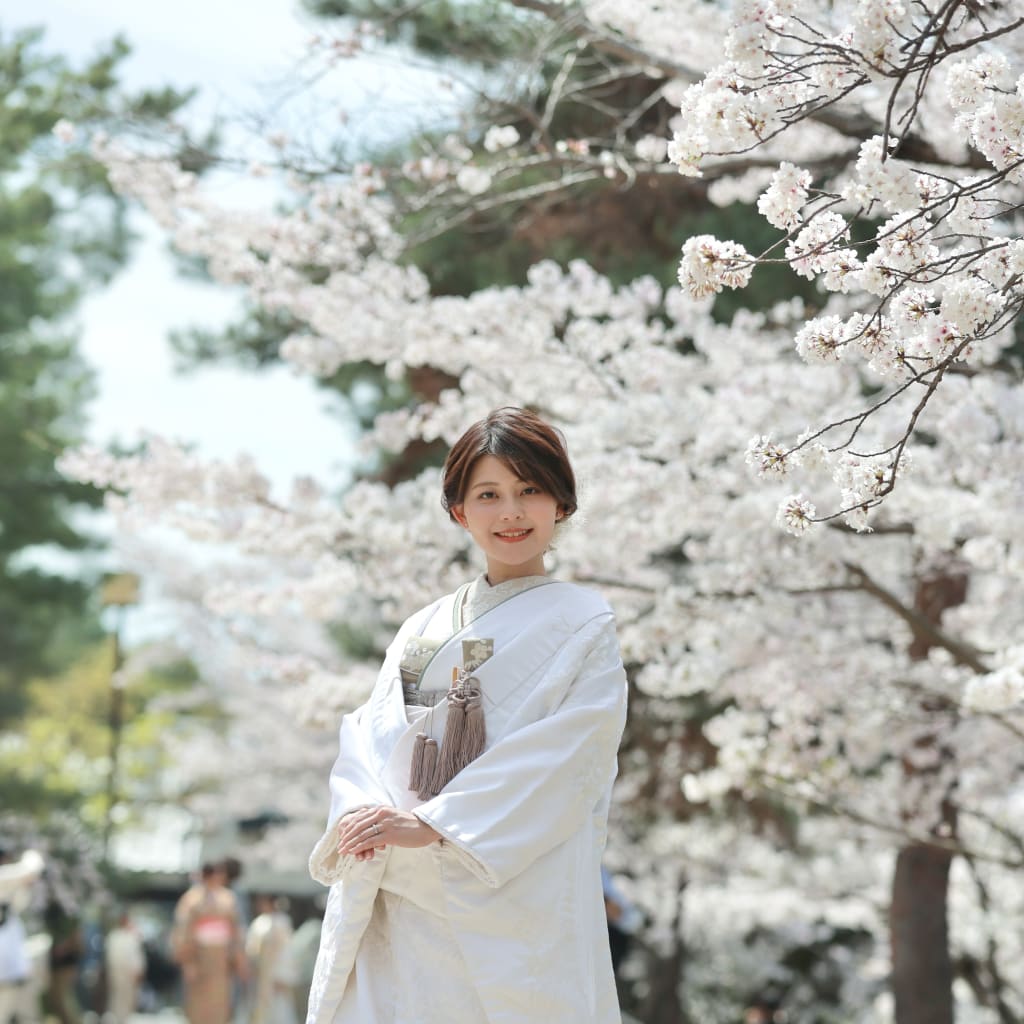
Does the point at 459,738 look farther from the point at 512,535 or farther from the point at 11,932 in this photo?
the point at 11,932

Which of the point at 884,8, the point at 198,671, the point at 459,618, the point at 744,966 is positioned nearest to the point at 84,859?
the point at 744,966

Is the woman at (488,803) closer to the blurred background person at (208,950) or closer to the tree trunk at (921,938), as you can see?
the tree trunk at (921,938)

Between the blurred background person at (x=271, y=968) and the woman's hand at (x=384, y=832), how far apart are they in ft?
23.6

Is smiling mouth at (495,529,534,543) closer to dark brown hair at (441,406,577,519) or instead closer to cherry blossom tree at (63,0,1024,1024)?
dark brown hair at (441,406,577,519)

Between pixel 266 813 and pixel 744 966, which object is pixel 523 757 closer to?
pixel 744 966

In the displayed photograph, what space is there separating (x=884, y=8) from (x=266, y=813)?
52.7ft

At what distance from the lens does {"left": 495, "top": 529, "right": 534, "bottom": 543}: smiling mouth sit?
2.52 metres

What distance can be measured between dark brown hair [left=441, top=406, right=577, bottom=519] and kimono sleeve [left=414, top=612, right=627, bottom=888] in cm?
29

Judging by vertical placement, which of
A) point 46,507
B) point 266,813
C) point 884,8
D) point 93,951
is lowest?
point 93,951

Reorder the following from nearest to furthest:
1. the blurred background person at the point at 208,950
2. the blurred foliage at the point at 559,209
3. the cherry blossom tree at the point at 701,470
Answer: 1. the cherry blossom tree at the point at 701,470
2. the blurred foliage at the point at 559,209
3. the blurred background person at the point at 208,950

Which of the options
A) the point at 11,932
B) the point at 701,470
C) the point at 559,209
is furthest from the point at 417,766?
the point at 559,209

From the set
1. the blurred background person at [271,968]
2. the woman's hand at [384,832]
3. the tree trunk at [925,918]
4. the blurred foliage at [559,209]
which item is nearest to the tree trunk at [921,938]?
the tree trunk at [925,918]

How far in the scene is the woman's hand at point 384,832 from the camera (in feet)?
7.18

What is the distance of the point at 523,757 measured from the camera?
2.26m
